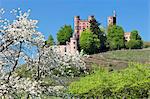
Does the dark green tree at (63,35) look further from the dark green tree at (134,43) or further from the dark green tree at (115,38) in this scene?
the dark green tree at (134,43)

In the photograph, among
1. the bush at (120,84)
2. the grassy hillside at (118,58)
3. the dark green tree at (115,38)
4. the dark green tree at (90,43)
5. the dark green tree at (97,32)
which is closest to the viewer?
the bush at (120,84)

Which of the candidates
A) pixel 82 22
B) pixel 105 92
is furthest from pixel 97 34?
pixel 105 92

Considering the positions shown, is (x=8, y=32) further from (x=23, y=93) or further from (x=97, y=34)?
(x=97, y=34)

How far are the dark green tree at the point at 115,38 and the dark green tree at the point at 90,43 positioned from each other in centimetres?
498

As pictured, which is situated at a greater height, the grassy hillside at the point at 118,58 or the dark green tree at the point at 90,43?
the dark green tree at the point at 90,43

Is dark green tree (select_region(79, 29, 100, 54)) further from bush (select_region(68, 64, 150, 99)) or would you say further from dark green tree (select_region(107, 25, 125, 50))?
bush (select_region(68, 64, 150, 99))

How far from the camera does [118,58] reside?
114m

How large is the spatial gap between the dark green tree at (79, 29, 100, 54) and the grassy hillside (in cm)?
436

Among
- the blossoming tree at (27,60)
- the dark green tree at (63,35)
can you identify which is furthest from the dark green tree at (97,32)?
the blossoming tree at (27,60)

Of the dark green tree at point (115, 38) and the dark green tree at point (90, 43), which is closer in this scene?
the dark green tree at point (90, 43)

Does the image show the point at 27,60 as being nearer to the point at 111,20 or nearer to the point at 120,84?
the point at 120,84

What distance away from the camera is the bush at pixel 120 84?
4256cm

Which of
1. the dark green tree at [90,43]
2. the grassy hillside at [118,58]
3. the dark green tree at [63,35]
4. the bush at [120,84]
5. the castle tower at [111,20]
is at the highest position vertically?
the castle tower at [111,20]

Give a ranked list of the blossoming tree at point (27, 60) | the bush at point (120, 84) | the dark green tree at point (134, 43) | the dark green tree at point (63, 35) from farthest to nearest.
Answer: the dark green tree at point (63, 35)
the dark green tree at point (134, 43)
the bush at point (120, 84)
the blossoming tree at point (27, 60)
